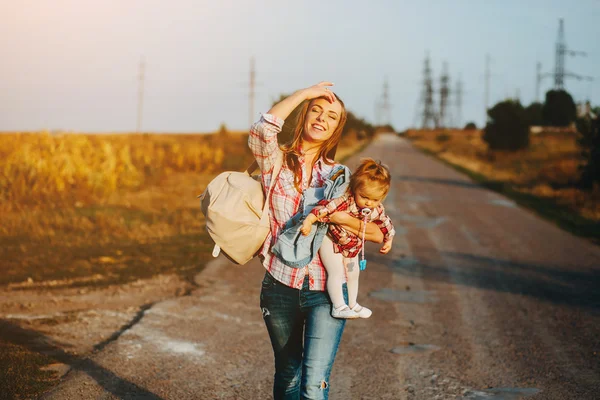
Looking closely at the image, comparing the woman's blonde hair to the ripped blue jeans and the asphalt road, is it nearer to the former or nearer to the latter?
the ripped blue jeans

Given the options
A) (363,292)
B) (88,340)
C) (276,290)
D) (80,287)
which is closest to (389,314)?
(363,292)

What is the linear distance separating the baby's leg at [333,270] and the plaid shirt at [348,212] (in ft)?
0.09

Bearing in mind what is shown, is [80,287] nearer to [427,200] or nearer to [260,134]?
[260,134]

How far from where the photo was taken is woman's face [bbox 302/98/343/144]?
9.84 feet

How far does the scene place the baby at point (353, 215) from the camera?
2803 mm

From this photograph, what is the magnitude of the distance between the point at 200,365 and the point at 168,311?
5.39ft

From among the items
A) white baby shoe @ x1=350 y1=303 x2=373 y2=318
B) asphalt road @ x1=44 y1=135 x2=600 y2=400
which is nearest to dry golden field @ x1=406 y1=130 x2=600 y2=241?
asphalt road @ x1=44 y1=135 x2=600 y2=400

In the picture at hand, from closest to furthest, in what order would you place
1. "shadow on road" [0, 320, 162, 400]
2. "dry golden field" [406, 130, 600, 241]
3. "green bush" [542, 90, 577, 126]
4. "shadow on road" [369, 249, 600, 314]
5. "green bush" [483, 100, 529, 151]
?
"shadow on road" [0, 320, 162, 400], "shadow on road" [369, 249, 600, 314], "dry golden field" [406, 130, 600, 241], "green bush" [483, 100, 529, 151], "green bush" [542, 90, 577, 126]

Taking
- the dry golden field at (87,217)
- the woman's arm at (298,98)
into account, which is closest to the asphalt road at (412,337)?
the dry golden field at (87,217)

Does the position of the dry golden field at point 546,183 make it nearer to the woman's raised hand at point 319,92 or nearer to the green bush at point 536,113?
the woman's raised hand at point 319,92

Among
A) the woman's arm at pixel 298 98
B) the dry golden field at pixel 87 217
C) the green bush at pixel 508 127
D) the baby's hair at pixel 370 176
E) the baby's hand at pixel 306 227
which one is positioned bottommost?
the dry golden field at pixel 87 217

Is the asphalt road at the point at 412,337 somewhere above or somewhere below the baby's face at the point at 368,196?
below

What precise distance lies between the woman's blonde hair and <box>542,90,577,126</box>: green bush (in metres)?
61.5

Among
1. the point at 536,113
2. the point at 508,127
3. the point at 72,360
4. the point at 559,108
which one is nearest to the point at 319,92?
the point at 72,360
